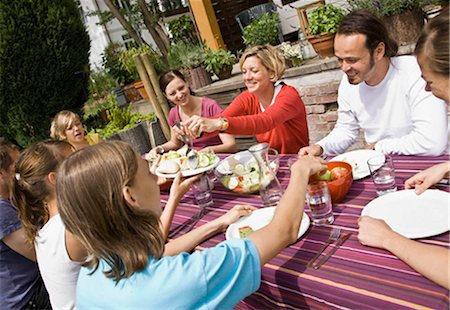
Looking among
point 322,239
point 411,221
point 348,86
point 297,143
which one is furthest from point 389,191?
point 297,143

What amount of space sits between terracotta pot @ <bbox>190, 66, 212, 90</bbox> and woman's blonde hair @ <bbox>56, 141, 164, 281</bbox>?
5240mm

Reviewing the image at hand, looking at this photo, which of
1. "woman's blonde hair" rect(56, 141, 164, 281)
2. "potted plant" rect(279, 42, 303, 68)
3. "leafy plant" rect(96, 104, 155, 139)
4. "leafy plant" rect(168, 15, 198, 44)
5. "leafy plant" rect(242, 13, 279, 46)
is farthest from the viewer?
"leafy plant" rect(168, 15, 198, 44)

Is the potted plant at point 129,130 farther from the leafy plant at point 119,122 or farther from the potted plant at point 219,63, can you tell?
the potted plant at point 219,63

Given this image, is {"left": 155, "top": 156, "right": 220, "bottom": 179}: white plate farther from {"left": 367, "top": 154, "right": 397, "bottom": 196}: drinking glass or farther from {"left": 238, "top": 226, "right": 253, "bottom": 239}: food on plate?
{"left": 367, "top": 154, "right": 397, "bottom": 196}: drinking glass

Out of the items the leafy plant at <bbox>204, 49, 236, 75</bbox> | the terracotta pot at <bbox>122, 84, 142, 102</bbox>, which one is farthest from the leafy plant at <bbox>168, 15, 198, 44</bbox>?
the leafy plant at <bbox>204, 49, 236, 75</bbox>

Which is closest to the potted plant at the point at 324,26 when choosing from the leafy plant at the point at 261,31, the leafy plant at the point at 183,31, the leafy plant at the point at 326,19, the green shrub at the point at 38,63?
the leafy plant at the point at 326,19

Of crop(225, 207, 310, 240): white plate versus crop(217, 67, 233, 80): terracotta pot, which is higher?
crop(217, 67, 233, 80): terracotta pot

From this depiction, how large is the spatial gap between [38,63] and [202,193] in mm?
5485

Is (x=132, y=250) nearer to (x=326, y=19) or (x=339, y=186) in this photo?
(x=339, y=186)

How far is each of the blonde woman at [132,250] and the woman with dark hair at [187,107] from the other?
85.6 inches

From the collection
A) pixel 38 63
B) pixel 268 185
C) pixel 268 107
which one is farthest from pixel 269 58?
pixel 38 63

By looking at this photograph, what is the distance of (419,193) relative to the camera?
1516 millimetres

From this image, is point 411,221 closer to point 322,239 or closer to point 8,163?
point 322,239

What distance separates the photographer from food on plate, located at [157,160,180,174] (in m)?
2.43
